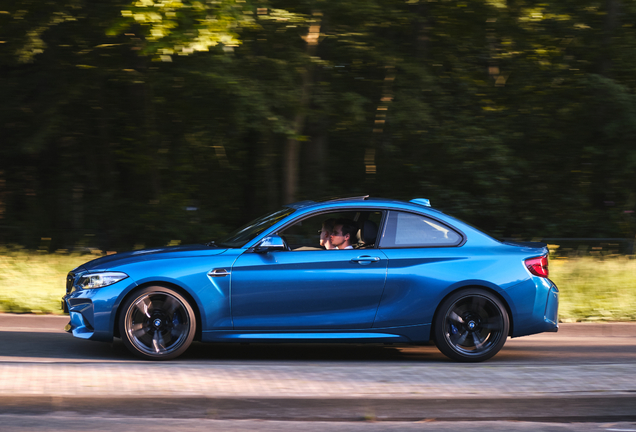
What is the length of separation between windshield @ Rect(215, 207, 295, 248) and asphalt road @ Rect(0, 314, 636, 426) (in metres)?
1.26

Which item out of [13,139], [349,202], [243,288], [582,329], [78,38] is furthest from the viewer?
[13,139]

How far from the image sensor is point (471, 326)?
22.8 ft

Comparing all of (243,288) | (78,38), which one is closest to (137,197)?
(78,38)

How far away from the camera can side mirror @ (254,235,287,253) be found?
22.1 ft

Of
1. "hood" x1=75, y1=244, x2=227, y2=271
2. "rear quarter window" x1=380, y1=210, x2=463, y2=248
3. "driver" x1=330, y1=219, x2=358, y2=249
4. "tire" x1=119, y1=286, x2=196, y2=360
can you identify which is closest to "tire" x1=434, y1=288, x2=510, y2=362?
"rear quarter window" x1=380, y1=210, x2=463, y2=248

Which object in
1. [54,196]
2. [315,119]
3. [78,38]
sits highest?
[78,38]

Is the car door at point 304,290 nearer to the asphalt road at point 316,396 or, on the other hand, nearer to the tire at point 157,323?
the tire at point 157,323

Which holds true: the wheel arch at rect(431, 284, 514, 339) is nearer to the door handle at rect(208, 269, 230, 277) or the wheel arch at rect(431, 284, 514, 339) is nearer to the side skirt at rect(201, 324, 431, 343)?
the side skirt at rect(201, 324, 431, 343)

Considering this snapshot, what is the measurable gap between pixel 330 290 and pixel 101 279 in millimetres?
2027

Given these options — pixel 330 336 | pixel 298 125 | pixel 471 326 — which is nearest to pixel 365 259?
pixel 330 336

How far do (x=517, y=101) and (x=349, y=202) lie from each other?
37.4ft

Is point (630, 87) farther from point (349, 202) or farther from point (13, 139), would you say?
point (13, 139)

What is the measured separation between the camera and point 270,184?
1778cm

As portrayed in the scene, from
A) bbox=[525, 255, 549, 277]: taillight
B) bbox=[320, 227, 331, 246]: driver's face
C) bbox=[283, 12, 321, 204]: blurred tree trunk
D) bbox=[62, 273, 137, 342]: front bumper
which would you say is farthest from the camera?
bbox=[283, 12, 321, 204]: blurred tree trunk
